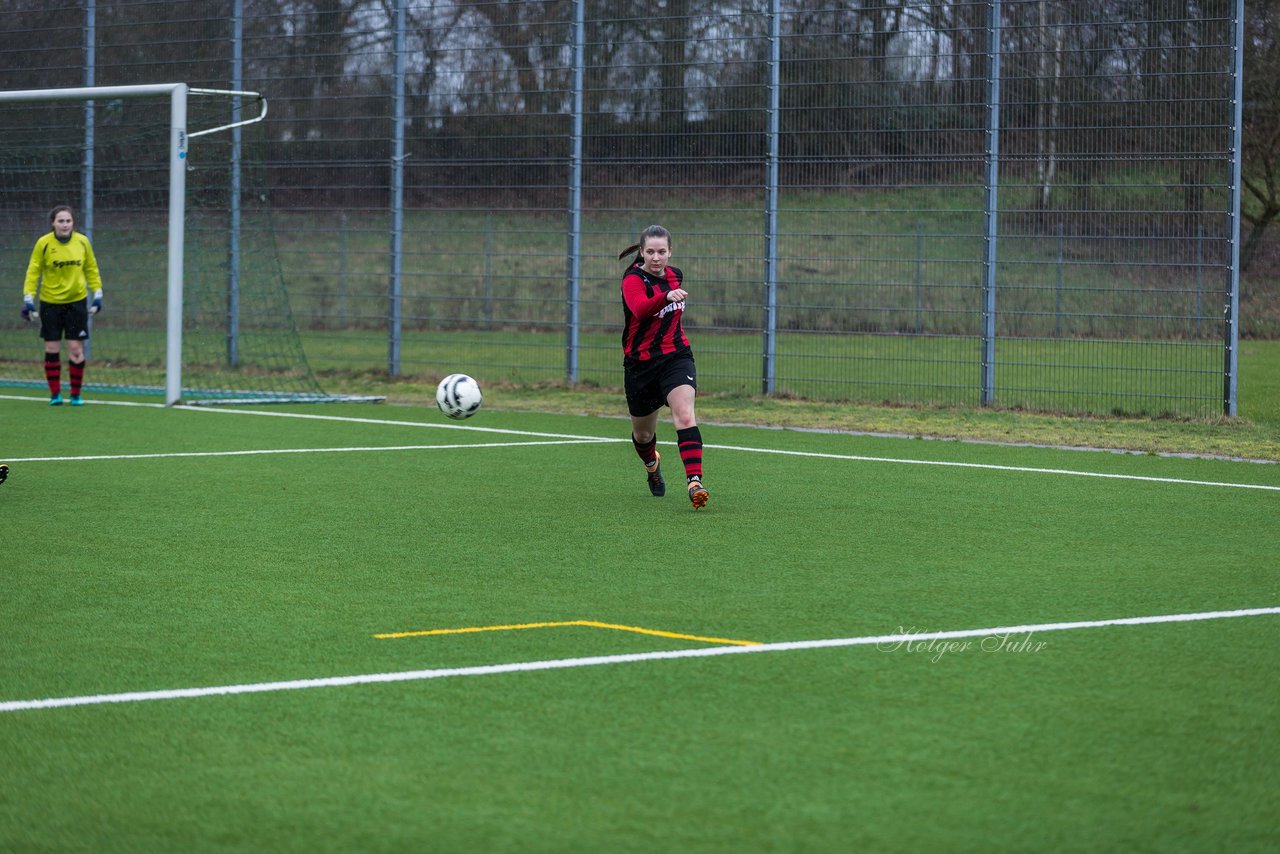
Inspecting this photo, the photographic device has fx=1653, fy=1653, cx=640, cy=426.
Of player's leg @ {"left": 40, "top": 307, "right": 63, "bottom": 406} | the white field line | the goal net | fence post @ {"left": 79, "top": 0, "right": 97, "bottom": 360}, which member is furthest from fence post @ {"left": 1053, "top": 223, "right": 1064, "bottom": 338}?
fence post @ {"left": 79, "top": 0, "right": 97, "bottom": 360}

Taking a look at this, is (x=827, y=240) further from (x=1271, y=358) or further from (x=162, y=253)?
(x=162, y=253)

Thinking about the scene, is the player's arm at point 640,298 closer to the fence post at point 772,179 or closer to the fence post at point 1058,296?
the fence post at point 1058,296

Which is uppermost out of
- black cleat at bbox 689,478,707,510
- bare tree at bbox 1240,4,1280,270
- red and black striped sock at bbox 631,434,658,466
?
bare tree at bbox 1240,4,1280,270

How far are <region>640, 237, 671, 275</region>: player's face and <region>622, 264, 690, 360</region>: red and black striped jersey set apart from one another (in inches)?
2.6

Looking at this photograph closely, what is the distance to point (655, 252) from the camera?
9656 millimetres

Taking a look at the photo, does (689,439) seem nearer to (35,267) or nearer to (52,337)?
(52,337)

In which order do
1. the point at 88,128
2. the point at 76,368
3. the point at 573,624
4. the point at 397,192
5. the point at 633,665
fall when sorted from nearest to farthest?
the point at 633,665, the point at 573,624, the point at 76,368, the point at 397,192, the point at 88,128

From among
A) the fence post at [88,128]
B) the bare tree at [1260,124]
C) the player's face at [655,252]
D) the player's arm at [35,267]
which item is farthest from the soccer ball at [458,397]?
the fence post at [88,128]

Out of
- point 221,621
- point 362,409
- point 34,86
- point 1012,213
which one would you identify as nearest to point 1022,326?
point 1012,213

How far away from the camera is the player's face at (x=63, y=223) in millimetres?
16172

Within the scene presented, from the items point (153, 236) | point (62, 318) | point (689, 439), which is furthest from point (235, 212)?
point (689, 439)

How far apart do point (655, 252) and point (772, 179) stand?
24.6 ft

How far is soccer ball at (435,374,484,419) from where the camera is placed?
11055 millimetres

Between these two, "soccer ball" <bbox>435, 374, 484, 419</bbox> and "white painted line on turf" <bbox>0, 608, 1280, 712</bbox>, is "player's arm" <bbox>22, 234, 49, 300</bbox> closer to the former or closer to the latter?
"soccer ball" <bbox>435, 374, 484, 419</bbox>
